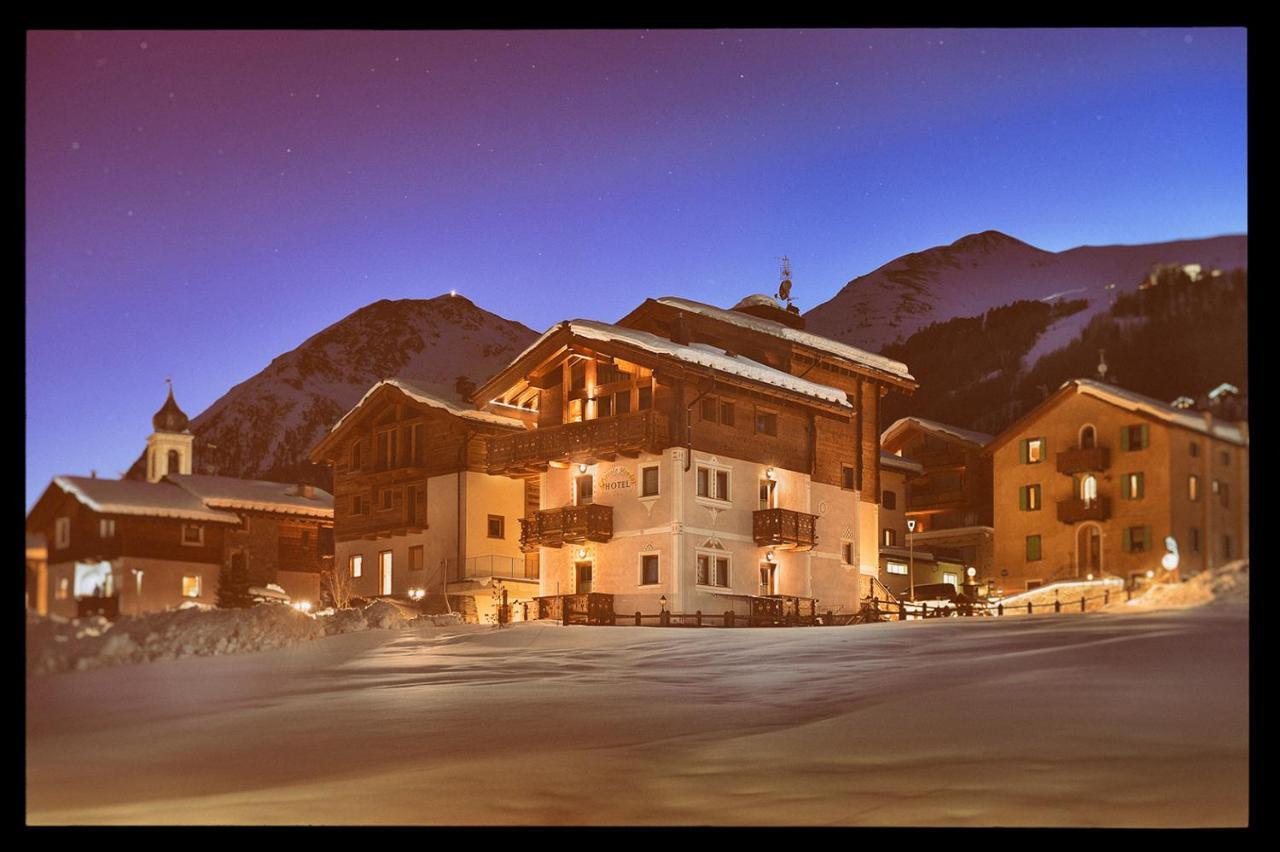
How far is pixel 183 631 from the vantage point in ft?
50.9

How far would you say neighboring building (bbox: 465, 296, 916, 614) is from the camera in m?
16.3

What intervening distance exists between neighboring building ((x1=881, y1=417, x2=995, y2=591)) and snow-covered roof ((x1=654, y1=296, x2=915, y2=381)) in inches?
21.5

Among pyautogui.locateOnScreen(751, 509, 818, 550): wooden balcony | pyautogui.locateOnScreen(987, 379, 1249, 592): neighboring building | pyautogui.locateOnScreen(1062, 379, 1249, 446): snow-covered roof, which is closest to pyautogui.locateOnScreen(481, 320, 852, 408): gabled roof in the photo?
pyautogui.locateOnScreen(751, 509, 818, 550): wooden balcony

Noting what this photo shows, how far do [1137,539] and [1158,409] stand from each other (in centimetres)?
115

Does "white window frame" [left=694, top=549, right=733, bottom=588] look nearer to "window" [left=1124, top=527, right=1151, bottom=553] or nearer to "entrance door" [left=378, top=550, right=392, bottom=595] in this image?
"entrance door" [left=378, top=550, right=392, bottom=595]

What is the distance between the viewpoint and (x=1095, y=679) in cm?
1443

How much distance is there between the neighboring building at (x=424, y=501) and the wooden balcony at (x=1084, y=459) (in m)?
4.91

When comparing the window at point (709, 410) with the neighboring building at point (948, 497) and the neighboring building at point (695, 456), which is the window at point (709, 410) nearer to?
the neighboring building at point (695, 456)

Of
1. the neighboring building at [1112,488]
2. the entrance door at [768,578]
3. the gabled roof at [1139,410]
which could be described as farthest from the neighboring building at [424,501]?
the gabled roof at [1139,410]

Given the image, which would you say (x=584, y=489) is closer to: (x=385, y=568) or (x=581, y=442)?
(x=581, y=442)

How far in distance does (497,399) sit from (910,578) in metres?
4.28

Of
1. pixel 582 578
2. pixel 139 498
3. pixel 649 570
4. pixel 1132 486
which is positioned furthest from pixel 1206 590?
pixel 139 498
